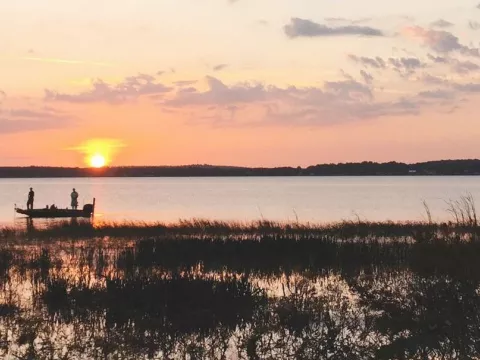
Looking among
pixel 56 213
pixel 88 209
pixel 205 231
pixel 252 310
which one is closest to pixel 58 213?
pixel 56 213

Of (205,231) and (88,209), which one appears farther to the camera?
(88,209)

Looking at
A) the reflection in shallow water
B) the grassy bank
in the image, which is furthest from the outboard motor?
the reflection in shallow water

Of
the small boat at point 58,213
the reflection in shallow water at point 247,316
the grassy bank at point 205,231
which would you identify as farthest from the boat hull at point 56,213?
the reflection in shallow water at point 247,316

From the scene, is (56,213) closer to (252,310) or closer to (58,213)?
(58,213)

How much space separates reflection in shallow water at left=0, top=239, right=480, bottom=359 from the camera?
372 inches

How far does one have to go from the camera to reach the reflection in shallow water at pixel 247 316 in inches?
372

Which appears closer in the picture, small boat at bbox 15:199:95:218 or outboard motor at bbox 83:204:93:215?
small boat at bbox 15:199:95:218

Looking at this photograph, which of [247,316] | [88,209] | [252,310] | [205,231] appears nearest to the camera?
[247,316]

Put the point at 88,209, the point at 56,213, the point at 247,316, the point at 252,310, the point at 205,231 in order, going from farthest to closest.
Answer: the point at 88,209 → the point at 56,213 → the point at 205,231 → the point at 252,310 → the point at 247,316

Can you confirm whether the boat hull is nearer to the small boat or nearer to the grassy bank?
the small boat

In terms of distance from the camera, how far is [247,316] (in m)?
11.9

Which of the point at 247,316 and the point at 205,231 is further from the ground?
the point at 247,316

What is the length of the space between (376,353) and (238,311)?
3.93 metres

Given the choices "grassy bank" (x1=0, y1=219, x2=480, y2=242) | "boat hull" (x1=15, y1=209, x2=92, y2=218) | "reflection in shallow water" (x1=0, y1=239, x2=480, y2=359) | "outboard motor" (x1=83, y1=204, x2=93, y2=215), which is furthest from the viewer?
"outboard motor" (x1=83, y1=204, x2=93, y2=215)
